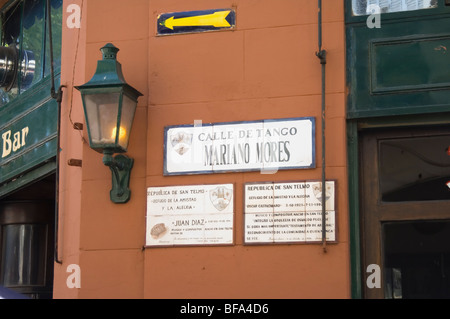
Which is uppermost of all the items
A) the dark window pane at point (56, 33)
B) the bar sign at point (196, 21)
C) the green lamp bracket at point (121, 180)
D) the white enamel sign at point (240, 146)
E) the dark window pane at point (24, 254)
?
the dark window pane at point (56, 33)

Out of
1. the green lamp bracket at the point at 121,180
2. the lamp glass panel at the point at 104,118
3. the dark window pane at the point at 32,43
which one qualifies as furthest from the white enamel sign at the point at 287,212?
the dark window pane at the point at 32,43

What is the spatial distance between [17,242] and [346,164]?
17.1 ft

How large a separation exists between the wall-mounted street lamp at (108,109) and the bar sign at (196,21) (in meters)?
0.71

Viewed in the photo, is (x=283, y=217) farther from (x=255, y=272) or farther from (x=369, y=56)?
(x=369, y=56)

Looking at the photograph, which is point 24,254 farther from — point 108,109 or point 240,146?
point 240,146

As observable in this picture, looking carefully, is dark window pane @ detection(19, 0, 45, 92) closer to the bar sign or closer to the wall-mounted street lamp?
the bar sign

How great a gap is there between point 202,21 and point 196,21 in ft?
0.18

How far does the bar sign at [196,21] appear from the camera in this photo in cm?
752

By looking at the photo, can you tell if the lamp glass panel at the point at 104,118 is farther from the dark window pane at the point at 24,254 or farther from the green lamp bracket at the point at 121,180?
the dark window pane at the point at 24,254

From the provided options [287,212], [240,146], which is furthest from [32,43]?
[287,212]

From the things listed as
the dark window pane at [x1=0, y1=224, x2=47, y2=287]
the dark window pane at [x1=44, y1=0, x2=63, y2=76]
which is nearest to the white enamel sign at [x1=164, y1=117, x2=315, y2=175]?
the dark window pane at [x1=44, y1=0, x2=63, y2=76]

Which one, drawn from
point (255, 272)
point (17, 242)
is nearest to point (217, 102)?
point (255, 272)

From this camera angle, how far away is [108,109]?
7.06 m

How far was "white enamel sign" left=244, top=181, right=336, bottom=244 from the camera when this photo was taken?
694 cm
